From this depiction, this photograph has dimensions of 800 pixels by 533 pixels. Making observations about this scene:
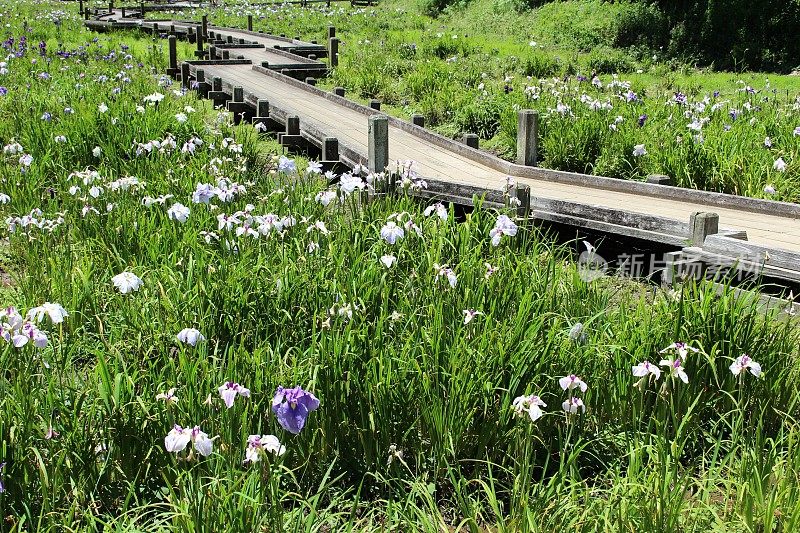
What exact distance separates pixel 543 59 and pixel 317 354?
591 inches

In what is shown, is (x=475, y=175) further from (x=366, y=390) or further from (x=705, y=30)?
(x=705, y=30)

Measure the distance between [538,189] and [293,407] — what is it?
5.84m

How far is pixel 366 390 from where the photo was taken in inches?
125

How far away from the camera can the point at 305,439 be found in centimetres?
312

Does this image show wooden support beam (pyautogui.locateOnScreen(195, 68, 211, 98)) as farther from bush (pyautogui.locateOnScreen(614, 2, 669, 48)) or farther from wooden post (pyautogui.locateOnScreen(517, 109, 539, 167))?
bush (pyautogui.locateOnScreen(614, 2, 669, 48))

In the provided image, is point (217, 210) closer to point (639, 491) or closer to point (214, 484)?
point (214, 484)

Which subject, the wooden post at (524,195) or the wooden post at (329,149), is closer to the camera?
the wooden post at (524,195)

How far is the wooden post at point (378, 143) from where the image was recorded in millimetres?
7195

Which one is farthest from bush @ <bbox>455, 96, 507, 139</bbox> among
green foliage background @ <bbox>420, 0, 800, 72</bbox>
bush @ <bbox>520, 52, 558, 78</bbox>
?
green foliage background @ <bbox>420, 0, 800, 72</bbox>

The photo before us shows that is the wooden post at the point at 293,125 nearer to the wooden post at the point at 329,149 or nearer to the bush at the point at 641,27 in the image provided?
the wooden post at the point at 329,149

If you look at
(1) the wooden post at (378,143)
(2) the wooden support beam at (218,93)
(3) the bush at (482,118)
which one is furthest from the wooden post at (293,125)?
(2) the wooden support beam at (218,93)

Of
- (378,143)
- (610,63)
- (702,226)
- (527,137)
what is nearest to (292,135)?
(527,137)

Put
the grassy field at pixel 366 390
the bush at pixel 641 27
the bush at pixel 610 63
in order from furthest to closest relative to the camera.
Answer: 1. the bush at pixel 641 27
2. the bush at pixel 610 63
3. the grassy field at pixel 366 390

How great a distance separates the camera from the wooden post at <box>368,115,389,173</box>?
7195 millimetres
